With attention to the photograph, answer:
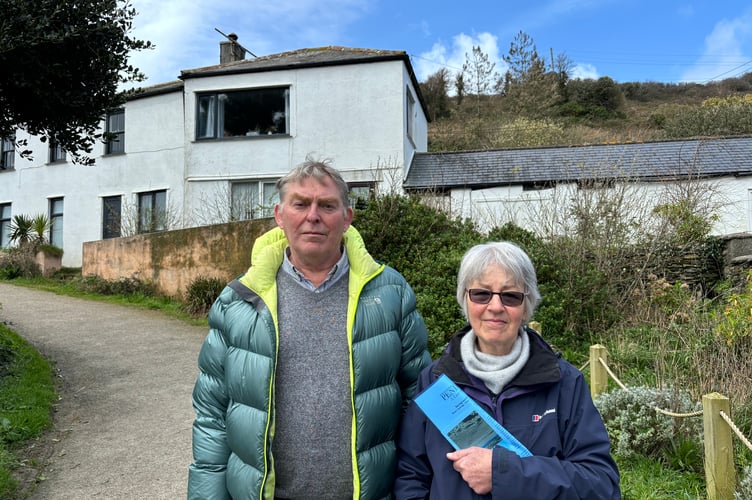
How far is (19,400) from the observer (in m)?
5.69

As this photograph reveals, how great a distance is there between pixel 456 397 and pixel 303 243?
0.84 metres

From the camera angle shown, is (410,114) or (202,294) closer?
(202,294)

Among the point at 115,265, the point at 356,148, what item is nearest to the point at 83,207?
the point at 115,265

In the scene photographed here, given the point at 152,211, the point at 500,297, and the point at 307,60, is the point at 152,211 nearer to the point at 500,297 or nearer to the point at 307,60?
the point at 307,60

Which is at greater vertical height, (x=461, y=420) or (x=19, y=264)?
(x=461, y=420)

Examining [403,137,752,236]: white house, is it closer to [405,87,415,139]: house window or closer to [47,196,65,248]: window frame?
[405,87,415,139]: house window

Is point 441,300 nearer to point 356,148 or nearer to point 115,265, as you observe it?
point 356,148

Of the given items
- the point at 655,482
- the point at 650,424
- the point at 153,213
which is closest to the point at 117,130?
the point at 153,213

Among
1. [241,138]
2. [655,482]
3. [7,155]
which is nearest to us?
[655,482]

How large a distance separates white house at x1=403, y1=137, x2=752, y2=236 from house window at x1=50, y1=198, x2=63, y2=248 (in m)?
13.9

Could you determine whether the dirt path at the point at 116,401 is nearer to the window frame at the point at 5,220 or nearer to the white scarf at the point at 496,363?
the white scarf at the point at 496,363

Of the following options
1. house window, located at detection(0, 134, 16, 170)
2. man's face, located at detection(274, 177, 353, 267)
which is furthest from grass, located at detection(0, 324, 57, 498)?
house window, located at detection(0, 134, 16, 170)

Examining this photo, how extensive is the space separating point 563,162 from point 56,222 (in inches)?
732

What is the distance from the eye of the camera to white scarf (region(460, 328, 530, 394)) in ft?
5.85
